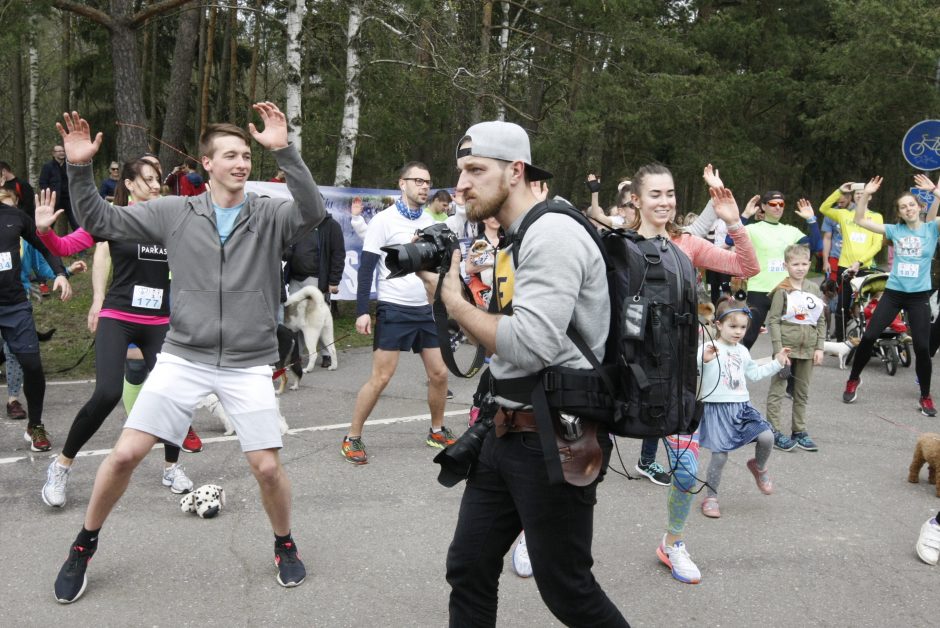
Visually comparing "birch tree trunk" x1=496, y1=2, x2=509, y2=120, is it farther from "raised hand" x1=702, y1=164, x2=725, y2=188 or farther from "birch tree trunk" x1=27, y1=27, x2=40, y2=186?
"raised hand" x1=702, y1=164, x2=725, y2=188

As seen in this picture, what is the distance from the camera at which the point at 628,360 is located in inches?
103

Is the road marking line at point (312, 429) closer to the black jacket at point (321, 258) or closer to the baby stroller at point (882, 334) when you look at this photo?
the black jacket at point (321, 258)

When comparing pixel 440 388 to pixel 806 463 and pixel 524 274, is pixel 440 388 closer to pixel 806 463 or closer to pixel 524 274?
pixel 806 463

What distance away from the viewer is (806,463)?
20.6 feet

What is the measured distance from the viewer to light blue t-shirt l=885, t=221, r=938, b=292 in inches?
312

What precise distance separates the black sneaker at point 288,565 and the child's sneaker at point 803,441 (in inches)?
165

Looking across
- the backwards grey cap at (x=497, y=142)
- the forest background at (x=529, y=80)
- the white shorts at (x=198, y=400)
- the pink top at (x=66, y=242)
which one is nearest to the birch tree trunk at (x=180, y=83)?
the forest background at (x=529, y=80)

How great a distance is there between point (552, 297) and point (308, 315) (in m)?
7.16

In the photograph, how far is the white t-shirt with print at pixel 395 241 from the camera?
19.7 feet

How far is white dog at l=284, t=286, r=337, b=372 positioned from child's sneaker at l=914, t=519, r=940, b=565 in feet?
20.2

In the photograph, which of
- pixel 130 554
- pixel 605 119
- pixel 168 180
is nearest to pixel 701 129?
pixel 605 119

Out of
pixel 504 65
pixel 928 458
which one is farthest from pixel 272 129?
pixel 504 65

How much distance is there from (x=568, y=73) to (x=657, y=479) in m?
17.0

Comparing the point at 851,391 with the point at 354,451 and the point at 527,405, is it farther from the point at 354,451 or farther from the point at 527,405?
the point at 527,405
